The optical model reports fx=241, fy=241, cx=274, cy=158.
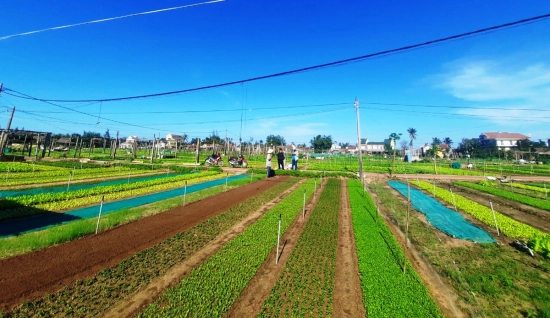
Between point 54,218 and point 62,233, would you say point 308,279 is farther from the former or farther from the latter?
point 54,218

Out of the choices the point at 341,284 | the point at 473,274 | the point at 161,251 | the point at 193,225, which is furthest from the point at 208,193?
the point at 473,274

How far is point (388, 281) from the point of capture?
675 centimetres

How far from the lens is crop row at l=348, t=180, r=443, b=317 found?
5.57 metres

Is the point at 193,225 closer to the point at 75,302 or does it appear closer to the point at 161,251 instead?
the point at 161,251

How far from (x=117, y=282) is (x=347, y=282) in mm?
6231

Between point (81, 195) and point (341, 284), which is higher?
point (81, 195)

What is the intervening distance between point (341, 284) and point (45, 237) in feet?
33.5

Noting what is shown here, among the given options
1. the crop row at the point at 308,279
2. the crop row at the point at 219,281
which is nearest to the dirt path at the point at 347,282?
the crop row at the point at 308,279

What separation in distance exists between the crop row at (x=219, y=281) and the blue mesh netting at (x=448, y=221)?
9095 millimetres

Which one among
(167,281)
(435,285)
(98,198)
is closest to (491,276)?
(435,285)

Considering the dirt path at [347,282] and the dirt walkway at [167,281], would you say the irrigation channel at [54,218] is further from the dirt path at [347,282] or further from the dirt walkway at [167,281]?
the dirt path at [347,282]

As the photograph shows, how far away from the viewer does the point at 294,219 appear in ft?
42.9

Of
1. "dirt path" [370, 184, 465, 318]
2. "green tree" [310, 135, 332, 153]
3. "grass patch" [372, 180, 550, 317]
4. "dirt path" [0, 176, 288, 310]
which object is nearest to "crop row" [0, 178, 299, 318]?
"dirt path" [0, 176, 288, 310]

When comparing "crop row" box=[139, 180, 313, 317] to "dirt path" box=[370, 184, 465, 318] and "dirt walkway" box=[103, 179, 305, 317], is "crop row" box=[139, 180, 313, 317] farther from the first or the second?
"dirt path" box=[370, 184, 465, 318]
